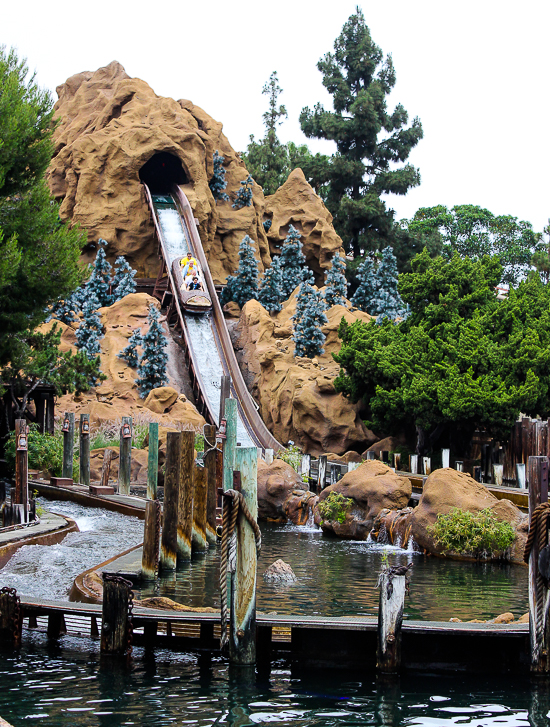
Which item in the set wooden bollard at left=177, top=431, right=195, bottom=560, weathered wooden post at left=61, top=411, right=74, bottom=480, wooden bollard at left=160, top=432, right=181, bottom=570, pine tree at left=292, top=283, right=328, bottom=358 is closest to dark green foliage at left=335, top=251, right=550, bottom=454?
pine tree at left=292, top=283, right=328, bottom=358

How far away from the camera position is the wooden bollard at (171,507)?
14.2m

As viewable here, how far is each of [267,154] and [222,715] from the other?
188ft

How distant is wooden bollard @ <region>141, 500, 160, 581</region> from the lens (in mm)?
13062

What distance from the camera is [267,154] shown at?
62.6 m

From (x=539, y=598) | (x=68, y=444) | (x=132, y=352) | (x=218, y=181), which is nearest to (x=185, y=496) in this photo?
(x=539, y=598)

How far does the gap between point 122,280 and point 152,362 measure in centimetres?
811

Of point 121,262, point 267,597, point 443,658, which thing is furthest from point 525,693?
point 121,262

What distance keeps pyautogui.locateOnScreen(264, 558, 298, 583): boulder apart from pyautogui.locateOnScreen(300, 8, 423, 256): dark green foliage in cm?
3914

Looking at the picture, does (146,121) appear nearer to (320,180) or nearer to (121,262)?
(121,262)

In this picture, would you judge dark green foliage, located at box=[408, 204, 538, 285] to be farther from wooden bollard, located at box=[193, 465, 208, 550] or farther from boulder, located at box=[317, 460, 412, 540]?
wooden bollard, located at box=[193, 465, 208, 550]

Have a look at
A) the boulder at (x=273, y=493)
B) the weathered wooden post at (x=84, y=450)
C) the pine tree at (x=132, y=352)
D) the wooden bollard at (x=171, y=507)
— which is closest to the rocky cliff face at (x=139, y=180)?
the pine tree at (x=132, y=352)

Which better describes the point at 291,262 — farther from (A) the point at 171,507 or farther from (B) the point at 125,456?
(A) the point at 171,507

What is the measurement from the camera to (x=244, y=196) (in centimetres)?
4678

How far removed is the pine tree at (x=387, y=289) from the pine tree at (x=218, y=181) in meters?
9.91
